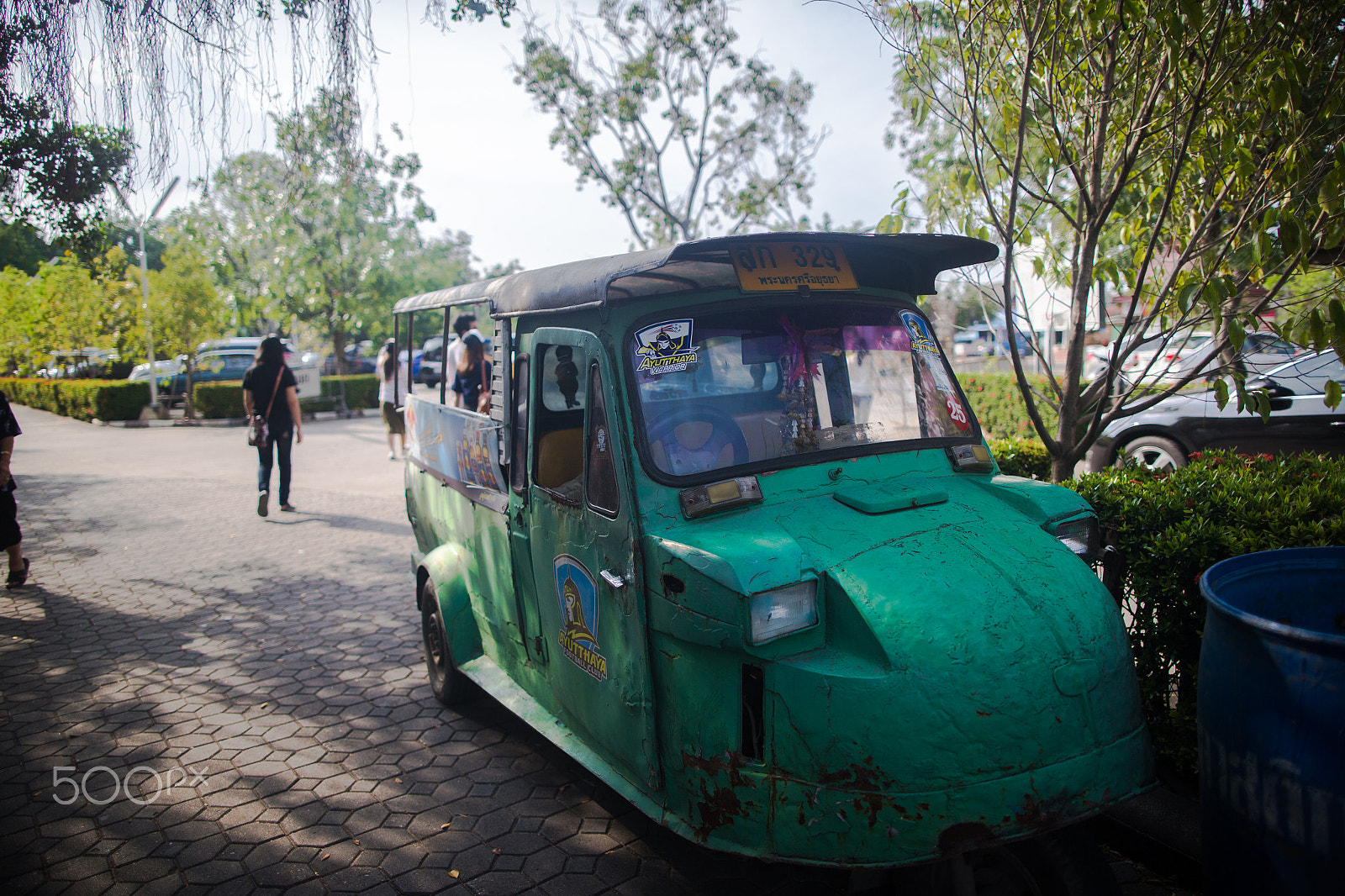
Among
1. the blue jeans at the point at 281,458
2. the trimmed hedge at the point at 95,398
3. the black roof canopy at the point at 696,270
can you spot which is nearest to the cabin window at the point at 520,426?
the black roof canopy at the point at 696,270

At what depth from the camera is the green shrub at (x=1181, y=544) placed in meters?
3.20

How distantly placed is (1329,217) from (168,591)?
7.77 meters

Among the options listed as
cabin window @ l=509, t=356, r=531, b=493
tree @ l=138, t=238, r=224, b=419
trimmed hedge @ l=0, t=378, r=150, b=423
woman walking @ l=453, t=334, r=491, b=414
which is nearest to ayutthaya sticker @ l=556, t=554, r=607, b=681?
cabin window @ l=509, t=356, r=531, b=493

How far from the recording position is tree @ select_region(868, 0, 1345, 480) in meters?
3.52

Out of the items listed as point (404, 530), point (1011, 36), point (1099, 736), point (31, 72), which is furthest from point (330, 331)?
point (1099, 736)

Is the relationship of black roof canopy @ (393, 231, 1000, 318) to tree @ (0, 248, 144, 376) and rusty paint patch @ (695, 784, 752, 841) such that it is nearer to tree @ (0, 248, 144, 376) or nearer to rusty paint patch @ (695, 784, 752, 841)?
rusty paint patch @ (695, 784, 752, 841)

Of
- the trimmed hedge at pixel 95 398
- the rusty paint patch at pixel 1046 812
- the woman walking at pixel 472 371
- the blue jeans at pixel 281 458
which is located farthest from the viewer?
the trimmed hedge at pixel 95 398

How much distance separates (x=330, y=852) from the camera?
327 centimetres

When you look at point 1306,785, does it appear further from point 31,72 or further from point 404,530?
point 404,530

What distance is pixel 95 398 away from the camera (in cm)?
2044

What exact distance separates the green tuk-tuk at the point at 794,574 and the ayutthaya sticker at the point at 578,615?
0.05ft

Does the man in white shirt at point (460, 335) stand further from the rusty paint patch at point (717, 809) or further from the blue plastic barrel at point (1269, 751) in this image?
the blue plastic barrel at point (1269, 751)

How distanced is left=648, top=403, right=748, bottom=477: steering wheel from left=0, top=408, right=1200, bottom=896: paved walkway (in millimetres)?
1515

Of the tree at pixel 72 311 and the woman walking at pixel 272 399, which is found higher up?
the tree at pixel 72 311
